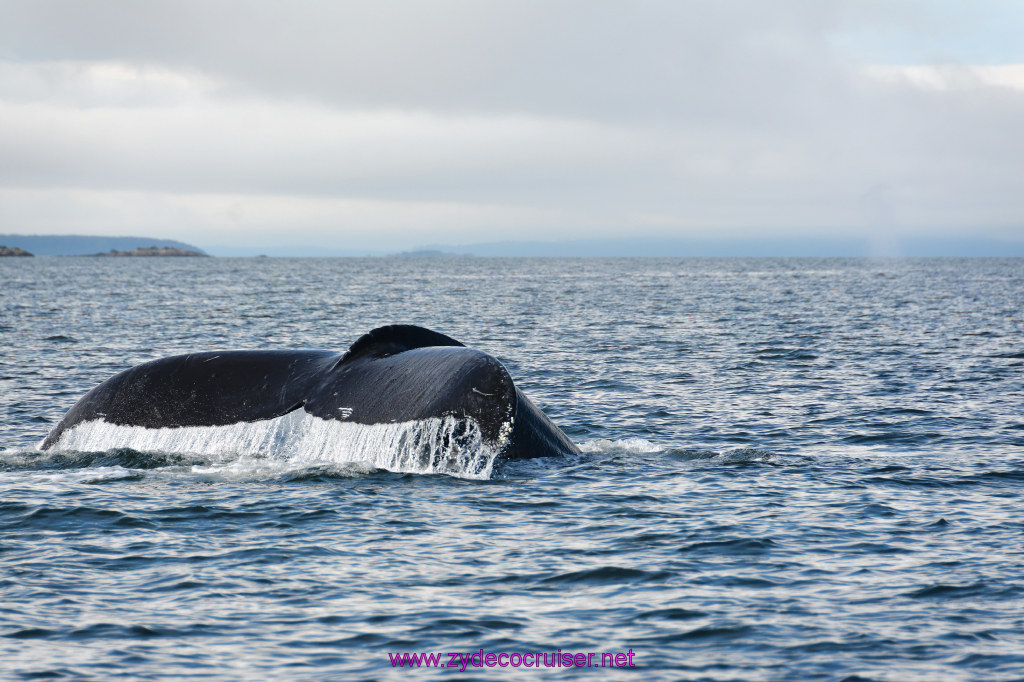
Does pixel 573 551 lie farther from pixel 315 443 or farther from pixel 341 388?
pixel 315 443

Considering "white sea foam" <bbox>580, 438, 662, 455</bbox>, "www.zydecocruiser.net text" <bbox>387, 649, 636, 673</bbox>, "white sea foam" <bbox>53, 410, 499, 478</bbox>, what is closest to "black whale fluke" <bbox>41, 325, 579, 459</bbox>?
"white sea foam" <bbox>53, 410, 499, 478</bbox>

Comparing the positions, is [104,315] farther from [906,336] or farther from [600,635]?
[600,635]

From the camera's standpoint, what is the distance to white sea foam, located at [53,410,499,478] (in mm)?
11430

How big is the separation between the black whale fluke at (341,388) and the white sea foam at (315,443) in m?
0.11

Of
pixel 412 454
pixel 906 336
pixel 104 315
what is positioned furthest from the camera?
pixel 104 315

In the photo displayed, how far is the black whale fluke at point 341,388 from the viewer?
1112 centimetres

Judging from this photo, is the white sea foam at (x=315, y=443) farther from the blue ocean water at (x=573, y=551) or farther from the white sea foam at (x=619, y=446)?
the white sea foam at (x=619, y=446)

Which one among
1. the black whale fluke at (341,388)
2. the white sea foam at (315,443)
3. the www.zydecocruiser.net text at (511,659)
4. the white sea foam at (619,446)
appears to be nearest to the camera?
the www.zydecocruiser.net text at (511,659)

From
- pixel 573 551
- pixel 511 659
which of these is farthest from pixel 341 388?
pixel 511 659

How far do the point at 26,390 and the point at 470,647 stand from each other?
17285 mm

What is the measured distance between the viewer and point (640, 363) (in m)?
28.8

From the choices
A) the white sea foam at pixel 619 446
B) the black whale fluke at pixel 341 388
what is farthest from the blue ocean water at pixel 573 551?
the black whale fluke at pixel 341 388

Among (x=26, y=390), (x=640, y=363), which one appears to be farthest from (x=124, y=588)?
(x=640, y=363)

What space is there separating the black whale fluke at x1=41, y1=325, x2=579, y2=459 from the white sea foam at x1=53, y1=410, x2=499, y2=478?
11 centimetres
